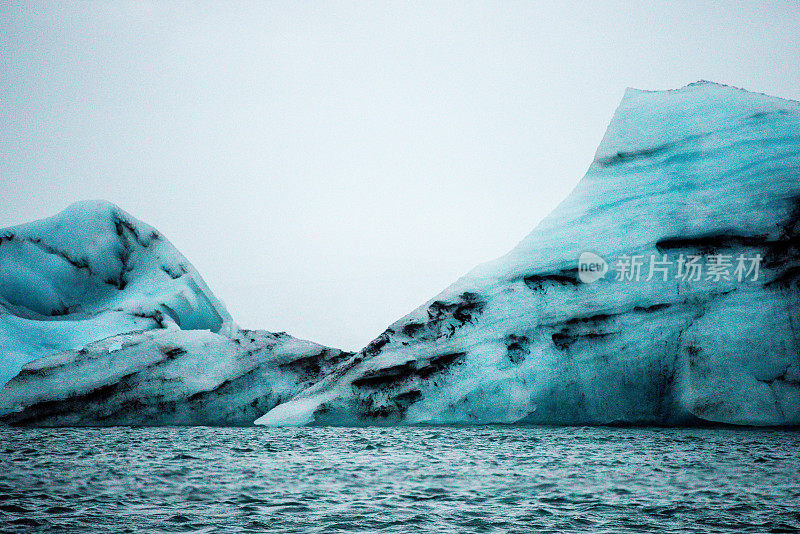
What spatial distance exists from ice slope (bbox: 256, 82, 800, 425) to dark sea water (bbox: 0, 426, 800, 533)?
145 centimetres

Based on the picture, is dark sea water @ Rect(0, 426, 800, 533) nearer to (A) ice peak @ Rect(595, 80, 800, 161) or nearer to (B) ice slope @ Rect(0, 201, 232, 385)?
(B) ice slope @ Rect(0, 201, 232, 385)

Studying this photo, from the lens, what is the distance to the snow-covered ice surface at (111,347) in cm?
1825

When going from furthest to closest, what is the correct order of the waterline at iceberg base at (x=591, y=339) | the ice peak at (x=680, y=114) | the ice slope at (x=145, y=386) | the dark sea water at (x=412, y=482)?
1. the ice peak at (x=680, y=114)
2. the ice slope at (x=145, y=386)
3. the waterline at iceberg base at (x=591, y=339)
4. the dark sea water at (x=412, y=482)

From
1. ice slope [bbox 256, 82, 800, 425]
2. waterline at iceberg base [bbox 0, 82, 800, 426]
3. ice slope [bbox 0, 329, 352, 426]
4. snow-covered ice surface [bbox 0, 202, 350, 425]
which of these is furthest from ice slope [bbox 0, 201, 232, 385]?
ice slope [bbox 256, 82, 800, 425]

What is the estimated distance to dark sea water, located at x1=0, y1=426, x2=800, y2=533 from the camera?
24.0ft

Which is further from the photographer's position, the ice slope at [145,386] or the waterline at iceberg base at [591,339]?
the ice slope at [145,386]

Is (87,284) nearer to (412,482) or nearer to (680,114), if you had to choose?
(412,482)

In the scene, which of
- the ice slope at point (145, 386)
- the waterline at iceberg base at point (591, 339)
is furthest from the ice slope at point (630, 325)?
the ice slope at point (145, 386)

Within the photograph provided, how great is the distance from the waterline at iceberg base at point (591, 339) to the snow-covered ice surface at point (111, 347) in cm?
6

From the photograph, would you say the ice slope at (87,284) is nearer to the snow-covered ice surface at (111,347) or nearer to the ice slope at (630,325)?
the snow-covered ice surface at (111,347)

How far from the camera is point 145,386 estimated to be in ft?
60.1

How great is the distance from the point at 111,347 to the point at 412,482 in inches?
466

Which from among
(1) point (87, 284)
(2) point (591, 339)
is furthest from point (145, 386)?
Answer: (2) point (591, 339)

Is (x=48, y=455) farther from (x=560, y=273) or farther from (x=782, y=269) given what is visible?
(x=782, y=269)
